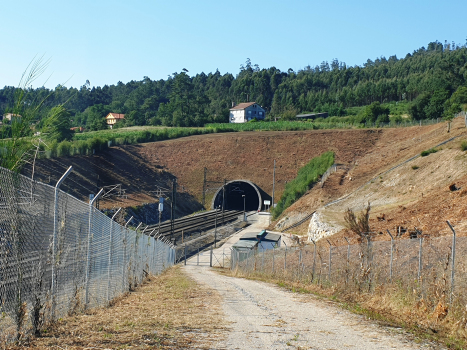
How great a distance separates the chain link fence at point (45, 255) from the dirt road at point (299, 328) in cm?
247

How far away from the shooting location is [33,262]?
6910 mm

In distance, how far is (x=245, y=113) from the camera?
150125 millimetres

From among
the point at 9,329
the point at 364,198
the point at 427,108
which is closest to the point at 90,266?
the point at 9,329

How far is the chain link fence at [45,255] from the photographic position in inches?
246

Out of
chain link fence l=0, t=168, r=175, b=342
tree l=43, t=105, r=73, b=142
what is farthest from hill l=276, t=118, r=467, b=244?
tree l=43, t=105, r=73, b=142

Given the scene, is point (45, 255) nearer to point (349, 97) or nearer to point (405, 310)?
point (405, 310)

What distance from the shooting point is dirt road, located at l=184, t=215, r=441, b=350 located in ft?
25.5

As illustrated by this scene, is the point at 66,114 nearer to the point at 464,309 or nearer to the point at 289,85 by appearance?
the point at 464,309

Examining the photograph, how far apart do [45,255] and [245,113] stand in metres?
144

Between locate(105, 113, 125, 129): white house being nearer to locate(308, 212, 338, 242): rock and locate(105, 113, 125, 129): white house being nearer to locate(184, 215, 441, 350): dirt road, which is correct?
locate(308, 212, 338, 242): rock

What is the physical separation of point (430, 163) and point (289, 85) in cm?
15997

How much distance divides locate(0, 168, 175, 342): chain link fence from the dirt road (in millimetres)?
2467

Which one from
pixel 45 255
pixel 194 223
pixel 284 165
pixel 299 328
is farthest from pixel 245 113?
pixel 45 255

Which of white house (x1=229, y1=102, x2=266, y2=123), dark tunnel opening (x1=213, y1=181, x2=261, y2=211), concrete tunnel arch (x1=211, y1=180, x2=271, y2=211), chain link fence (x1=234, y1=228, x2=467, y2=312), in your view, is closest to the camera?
chain link fence (x1=234, y1=228, x2=467, y2=312)
